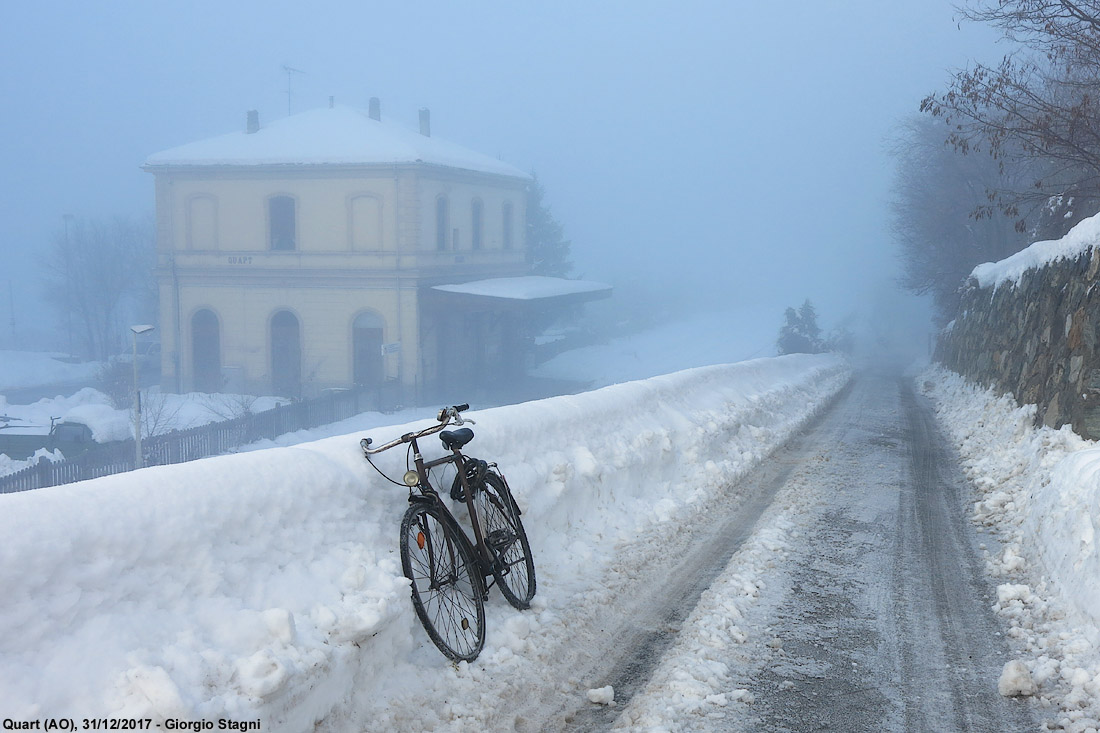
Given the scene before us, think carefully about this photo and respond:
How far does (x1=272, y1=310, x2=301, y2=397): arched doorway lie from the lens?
139ft

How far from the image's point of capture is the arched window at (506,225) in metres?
50.9

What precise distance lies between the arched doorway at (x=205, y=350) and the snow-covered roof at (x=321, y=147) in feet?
25.4

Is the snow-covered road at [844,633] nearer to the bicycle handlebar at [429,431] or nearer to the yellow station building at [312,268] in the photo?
the bicycle handlebar at [429,431]

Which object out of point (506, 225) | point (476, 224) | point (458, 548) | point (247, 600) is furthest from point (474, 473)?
point (506, 225)

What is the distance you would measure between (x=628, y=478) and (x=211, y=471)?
15.6 ft

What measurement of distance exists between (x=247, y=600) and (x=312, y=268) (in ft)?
130

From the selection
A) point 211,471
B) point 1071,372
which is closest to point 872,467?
point 1071,372

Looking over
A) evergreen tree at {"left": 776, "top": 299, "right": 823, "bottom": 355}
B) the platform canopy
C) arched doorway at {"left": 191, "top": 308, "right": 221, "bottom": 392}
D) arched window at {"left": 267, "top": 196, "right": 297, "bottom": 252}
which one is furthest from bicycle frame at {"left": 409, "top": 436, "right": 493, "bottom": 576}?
evergreen tree at {"left": 776, "top": 299, "right": 823, "bottom": 355}

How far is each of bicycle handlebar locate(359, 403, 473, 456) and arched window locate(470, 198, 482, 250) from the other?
1652 inches

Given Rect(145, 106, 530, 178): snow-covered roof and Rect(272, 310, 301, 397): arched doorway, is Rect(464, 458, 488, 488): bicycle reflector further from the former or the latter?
Rect(272, 310, 301, 397): arched doorway

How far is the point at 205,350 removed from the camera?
143ft

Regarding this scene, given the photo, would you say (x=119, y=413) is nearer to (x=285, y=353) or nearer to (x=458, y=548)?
(x=285, y=353)

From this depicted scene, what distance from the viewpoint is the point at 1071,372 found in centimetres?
953

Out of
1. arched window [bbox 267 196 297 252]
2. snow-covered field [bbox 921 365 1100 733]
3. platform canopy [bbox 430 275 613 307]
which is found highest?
arched window [bbox 267 196 297 252]
